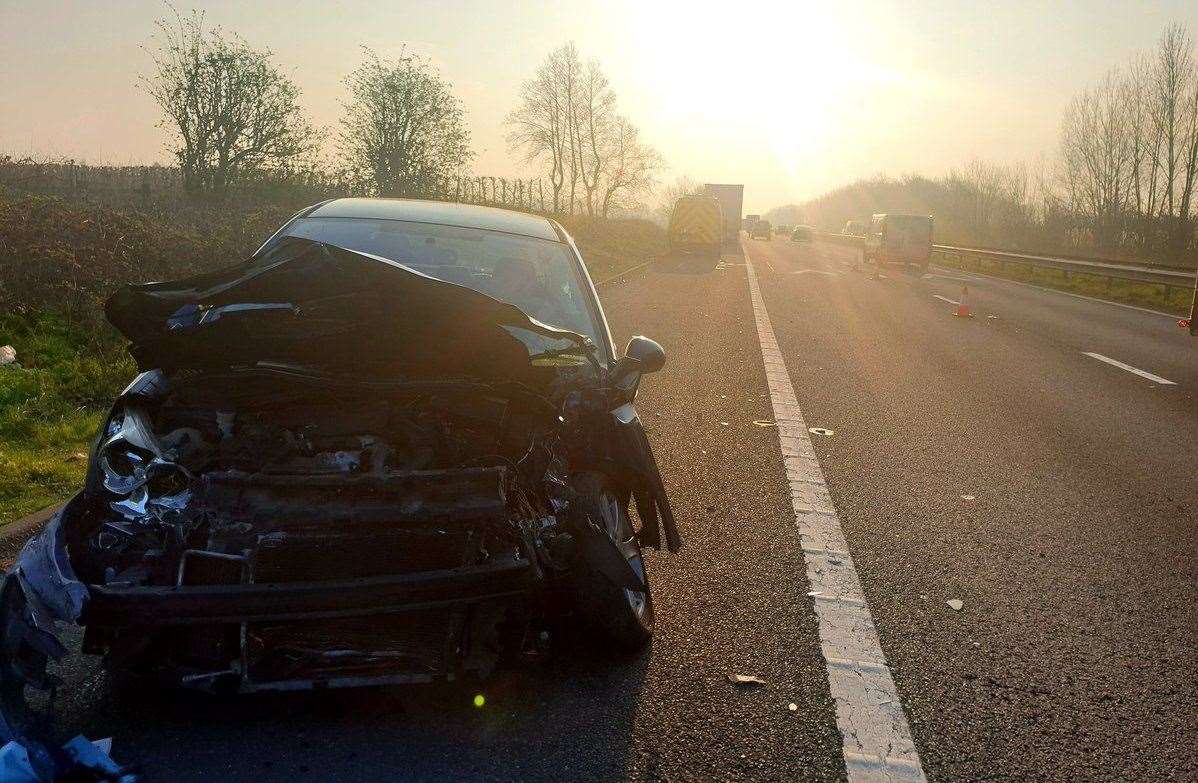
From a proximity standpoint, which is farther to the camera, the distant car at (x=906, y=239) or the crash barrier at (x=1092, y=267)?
the distant car at (x=906, y=239)

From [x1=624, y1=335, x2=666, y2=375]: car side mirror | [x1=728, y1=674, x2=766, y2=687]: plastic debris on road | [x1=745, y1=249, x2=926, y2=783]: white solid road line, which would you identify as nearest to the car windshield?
[x1=624, y1=335, x2=666, y2=375]: car side mirror

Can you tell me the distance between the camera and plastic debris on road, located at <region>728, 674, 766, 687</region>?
2961 millimetres

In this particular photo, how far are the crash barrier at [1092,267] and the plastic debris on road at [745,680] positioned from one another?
2332 cm

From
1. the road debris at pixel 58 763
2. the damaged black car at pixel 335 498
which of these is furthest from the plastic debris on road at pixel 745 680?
the road debris at pixel 58 763

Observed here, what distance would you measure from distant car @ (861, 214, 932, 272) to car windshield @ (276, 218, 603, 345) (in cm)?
3416

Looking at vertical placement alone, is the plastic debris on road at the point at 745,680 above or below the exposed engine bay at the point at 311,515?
below

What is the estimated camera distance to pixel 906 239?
3669 centimetres

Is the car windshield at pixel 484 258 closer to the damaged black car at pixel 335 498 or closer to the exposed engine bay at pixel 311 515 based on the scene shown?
the damaged black car at pixel 335 498

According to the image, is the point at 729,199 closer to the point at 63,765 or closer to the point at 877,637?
the point at 877,637

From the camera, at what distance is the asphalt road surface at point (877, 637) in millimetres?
2539

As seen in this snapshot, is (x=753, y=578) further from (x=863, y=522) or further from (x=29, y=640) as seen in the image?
(x=29, y=640)

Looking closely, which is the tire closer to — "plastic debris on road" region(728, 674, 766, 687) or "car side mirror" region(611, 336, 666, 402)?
"plastic debris on road" region(728, 674, 766, 687)

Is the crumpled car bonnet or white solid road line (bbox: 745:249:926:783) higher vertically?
the crumpled car bonnet

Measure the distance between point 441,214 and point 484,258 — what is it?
2.02 ft
